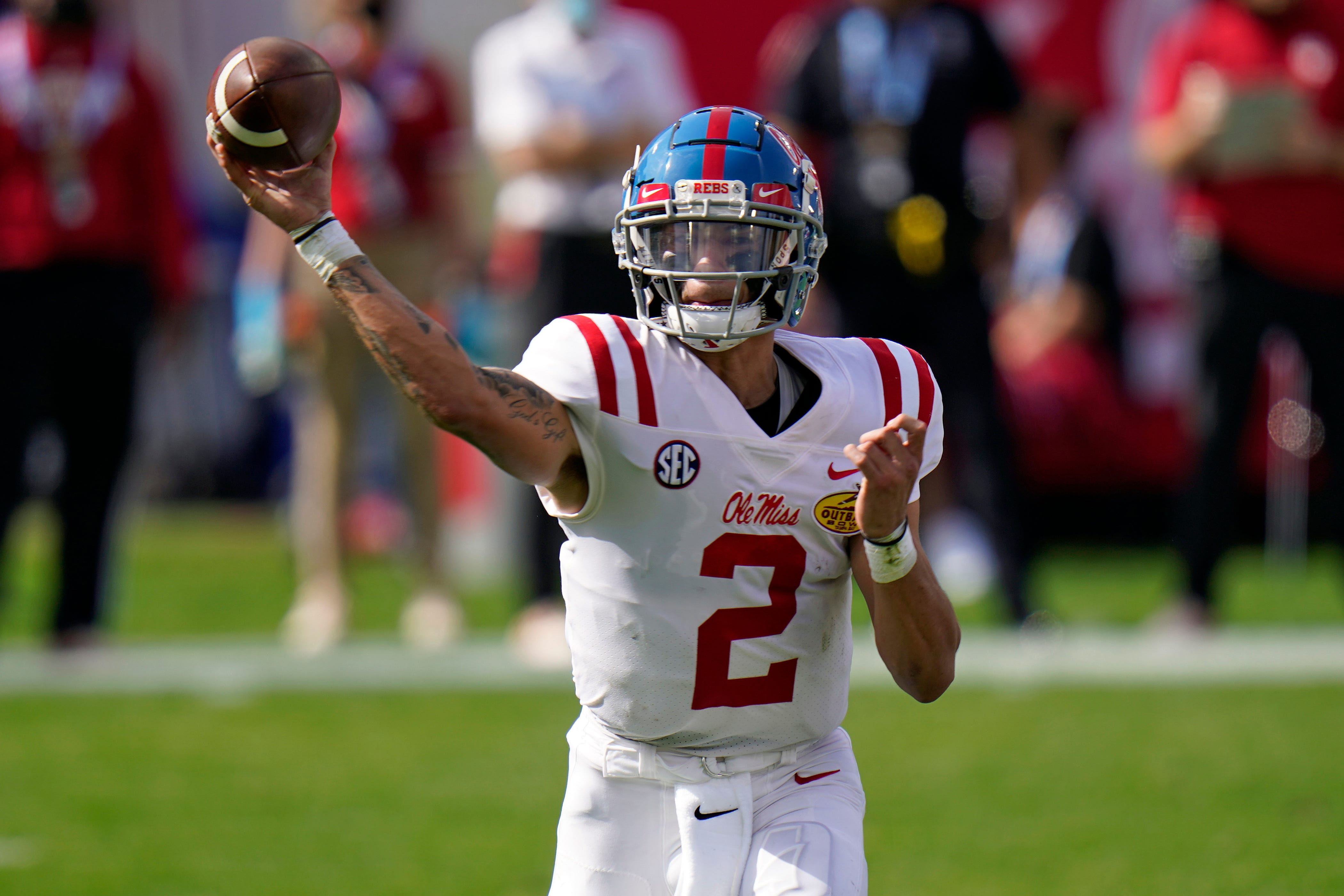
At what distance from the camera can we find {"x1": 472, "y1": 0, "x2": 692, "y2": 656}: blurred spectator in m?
6.18

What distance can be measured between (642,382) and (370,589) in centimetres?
579

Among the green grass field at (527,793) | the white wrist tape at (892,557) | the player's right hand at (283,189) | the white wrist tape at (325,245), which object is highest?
the player's right hand at (283,189)

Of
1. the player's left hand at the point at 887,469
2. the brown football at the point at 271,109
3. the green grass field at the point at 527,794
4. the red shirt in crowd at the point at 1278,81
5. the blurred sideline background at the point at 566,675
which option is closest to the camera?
the player's left hand at the point at 887,469

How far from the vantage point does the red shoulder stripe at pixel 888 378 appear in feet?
9.21

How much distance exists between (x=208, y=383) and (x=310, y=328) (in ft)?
17.6

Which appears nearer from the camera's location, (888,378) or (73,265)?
(888,378)

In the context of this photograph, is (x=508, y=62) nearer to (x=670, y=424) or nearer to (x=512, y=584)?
(x=512, y=584)

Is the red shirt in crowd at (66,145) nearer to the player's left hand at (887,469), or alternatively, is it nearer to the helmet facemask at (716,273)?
the helmet facemask at (716,273)

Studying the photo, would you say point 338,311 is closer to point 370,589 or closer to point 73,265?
point 73,265

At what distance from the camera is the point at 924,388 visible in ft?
9.32

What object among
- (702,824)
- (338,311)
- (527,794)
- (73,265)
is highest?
(73,265)

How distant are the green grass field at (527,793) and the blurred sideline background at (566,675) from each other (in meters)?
0.02

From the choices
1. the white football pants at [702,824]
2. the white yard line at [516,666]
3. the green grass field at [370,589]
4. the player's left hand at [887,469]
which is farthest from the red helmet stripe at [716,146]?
the green grass field at [370,589]

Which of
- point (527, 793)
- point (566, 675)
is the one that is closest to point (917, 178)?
point (566, 675)
